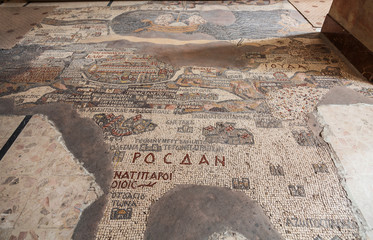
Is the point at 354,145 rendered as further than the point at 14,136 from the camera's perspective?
No

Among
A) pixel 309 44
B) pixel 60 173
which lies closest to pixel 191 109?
pixel 60 173

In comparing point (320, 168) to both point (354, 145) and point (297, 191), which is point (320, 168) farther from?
point (354, 145)

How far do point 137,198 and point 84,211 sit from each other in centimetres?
37

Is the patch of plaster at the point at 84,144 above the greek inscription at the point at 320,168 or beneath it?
beneath

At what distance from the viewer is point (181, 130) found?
2330mm

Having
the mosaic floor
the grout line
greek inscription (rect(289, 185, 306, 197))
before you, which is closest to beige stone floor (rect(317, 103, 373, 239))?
the mosaic floor

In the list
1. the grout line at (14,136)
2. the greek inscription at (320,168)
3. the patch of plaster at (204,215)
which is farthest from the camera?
the grout line at (14,136)

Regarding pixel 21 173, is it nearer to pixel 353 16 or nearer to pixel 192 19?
pixel 192 19

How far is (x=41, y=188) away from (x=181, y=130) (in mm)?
1211

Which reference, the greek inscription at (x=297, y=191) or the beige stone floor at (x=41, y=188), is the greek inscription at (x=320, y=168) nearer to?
the greek inscription at (x=297, y=191)

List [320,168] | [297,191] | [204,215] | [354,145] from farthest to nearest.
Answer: [354,145] < [320,168] < [297,191] < [204,215]

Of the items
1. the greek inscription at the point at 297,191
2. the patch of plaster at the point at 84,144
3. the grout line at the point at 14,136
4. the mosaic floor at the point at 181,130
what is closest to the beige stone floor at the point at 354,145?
the mosaic floor at the point at 181,130

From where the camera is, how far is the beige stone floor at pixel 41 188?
5.45 ft

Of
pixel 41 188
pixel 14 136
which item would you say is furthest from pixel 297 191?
pixel 14 136
